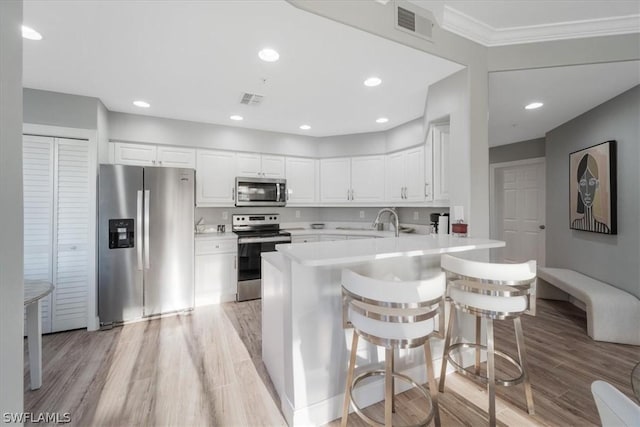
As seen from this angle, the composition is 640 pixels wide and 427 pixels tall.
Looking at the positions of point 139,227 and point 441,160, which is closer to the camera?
point 441,160

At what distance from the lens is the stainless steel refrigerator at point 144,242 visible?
2.92 m

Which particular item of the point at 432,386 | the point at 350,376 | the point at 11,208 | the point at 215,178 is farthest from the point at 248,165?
the point at 432,386

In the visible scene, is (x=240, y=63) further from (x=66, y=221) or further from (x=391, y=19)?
(x=66, y=221)

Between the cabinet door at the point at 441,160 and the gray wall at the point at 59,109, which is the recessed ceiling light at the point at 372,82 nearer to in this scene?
the cabinet door at the point at 441,160

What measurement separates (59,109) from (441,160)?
3.97 m

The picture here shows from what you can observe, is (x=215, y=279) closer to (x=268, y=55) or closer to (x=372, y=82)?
(x=268, y=55)

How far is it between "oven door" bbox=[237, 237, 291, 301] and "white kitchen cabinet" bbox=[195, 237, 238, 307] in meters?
0.08

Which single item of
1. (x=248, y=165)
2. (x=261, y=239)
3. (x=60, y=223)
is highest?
(x=248, y=165)

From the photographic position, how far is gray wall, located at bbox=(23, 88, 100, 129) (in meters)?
2.68

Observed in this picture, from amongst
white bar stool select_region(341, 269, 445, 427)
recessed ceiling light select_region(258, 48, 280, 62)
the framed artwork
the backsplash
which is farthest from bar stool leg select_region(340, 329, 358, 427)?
the framed artwork

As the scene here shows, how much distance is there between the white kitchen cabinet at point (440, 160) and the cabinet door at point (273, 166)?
2.40 m

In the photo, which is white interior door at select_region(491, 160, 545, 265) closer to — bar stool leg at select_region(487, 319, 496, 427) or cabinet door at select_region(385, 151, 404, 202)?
cabinet door at select_region(385, 151, 404, 202)

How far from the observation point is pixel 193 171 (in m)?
3.32

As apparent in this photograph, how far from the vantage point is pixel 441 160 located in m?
2.62
